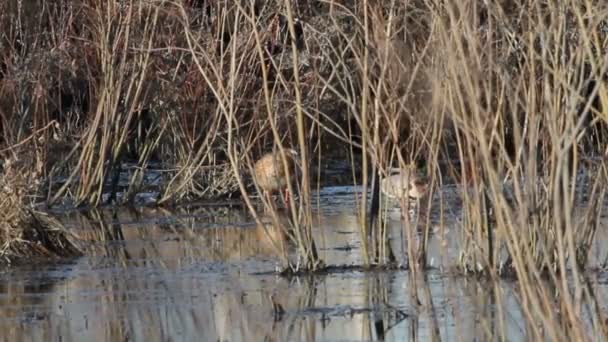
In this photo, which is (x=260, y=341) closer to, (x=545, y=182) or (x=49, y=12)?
(x=545, y=182)

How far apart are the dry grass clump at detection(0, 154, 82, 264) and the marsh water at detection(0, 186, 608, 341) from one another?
19 centimetres

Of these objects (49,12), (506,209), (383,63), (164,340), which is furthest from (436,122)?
(49,12)

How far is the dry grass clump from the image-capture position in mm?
12055

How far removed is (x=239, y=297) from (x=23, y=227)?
257 centimetres

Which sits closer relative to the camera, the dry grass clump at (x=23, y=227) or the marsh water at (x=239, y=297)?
the marsh water at (x=239, y=297)

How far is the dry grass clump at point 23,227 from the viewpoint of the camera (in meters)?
12.1

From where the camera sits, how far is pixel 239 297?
10.6 m

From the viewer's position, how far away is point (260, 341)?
351 inches

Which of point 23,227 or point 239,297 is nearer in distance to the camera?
point 239,297

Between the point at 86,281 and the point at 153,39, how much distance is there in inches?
226

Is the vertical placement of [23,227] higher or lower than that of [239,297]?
higher

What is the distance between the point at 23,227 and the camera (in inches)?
487

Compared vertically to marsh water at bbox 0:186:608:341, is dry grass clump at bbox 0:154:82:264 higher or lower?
higher

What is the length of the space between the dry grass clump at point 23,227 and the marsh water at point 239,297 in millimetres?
193
